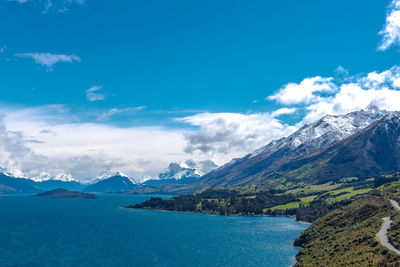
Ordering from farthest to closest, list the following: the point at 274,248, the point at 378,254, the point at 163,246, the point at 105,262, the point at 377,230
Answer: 1. the point at 163,246
2. the point at 274,248
3. the point at 105,262
4. the point at 377,230
5. the point at 378,254

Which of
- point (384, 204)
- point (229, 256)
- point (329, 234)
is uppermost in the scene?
point (384, 204)

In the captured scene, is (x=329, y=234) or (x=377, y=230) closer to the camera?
(x=377, y=230)

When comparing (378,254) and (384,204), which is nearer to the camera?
(378,254)

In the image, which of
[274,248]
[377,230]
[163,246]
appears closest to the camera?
[377,230]

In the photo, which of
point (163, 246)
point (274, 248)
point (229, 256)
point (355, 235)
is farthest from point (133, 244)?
point (355, 235)

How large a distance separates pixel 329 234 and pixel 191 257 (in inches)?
2618

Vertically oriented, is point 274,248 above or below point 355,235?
below

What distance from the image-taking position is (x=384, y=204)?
16350cm

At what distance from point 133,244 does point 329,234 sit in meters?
110

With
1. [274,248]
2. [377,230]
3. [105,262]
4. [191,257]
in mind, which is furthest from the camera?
[274,248]

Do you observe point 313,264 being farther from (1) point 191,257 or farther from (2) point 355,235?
(1) point 191,257

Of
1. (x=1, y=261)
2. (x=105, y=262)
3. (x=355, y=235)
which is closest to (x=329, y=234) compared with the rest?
(x=355, y=235)

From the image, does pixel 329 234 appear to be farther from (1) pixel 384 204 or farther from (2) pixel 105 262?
(2) pixel 105 262

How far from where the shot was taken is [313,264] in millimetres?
115062
